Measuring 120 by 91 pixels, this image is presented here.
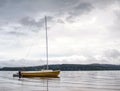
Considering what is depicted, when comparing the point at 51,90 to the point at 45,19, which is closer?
the point at 51,90

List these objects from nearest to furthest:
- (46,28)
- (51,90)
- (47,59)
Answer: (51,90) → (47,59) → (46,28)

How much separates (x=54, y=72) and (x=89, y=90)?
43221mm

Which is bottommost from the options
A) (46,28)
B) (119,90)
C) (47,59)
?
(119,90)

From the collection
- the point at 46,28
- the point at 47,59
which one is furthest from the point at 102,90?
the point at 46,28

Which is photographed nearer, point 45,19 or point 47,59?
point 47,59

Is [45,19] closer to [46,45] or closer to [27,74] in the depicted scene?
[46,45]

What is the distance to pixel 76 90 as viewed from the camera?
41.6m

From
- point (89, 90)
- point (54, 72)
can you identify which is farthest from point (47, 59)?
point (89, 90)

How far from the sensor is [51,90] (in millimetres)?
40906

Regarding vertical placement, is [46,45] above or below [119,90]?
above

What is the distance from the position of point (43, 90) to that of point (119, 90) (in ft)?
41.1

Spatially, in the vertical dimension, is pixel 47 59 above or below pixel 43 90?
above

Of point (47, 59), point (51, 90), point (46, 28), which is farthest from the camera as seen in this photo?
point (46, 28)

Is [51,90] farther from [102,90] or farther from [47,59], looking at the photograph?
[47,59]
